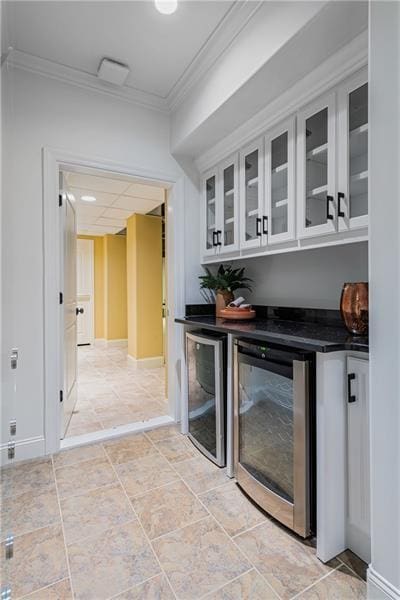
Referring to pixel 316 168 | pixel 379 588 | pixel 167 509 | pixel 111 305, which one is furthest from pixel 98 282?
pixel 379 588

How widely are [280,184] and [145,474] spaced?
82.0 inches

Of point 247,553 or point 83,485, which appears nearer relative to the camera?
point 247,553

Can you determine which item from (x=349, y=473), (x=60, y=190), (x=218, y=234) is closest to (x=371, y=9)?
(x=218, y=234)

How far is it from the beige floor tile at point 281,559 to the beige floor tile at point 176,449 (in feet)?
2.63

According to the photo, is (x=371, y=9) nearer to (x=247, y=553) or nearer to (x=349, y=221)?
(x=349, y=221)

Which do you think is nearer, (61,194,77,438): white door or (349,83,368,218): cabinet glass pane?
(349,83,368,218): cabinet glass pane

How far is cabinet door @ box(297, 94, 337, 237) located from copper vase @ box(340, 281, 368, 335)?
0.34 m

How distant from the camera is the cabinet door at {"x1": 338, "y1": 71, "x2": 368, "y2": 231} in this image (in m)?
1.52

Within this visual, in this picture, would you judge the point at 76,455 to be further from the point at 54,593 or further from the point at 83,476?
the point at 54,593

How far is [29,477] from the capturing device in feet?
6.50

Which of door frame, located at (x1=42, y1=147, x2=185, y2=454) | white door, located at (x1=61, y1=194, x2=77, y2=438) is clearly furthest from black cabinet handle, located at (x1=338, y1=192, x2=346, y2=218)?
white door, located at (x1=61, y1=194, x2=77, y2=438)

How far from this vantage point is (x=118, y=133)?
2537 millimetres

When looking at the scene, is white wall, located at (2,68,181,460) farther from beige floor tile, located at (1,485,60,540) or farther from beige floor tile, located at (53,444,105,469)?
beige floor tile, located at (1,485,60,540)

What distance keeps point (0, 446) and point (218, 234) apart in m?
2.03
